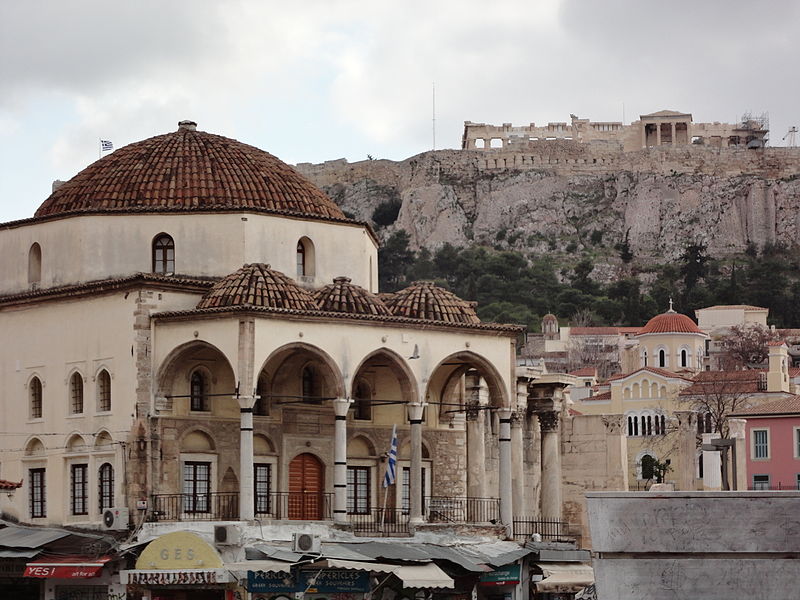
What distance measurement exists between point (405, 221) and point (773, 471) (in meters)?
103

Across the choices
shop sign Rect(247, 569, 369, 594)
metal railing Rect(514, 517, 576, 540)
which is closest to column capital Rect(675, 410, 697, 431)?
metal railing Rect(514, 517, 576, 540)

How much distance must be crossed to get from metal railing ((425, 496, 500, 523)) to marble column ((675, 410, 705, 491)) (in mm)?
53592

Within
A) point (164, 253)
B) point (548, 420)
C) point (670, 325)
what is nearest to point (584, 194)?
point (670, 325)

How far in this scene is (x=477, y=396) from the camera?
44656 mm

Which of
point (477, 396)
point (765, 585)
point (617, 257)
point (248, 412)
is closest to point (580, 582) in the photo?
point (477, 396)

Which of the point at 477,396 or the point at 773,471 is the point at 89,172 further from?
the point at 773,471

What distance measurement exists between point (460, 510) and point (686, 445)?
6126cm

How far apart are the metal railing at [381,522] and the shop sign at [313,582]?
6.06ft

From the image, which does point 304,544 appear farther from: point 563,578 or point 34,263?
point 34,263

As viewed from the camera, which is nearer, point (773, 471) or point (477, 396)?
point (477, 396)

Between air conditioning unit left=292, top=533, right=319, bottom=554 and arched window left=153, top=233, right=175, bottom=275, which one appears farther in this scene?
arched window left=153, top=233, right=175, bottom=275

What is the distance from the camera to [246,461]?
36.1 meters

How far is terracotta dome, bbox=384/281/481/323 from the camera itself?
4069 centimetres

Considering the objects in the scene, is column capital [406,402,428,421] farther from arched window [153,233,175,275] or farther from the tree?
the tree
